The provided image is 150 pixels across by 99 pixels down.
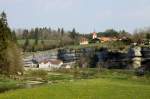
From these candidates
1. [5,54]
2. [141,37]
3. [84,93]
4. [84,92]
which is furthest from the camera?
[141,37]

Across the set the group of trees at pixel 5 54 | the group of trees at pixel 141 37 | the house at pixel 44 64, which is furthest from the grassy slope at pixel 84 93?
the house at pixel 44 64

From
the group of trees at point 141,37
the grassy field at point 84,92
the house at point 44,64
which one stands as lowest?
the house at point 44,64

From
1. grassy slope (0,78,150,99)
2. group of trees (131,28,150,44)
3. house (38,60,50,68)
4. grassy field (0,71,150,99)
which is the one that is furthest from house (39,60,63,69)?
grassy slope (0,78,150,99)

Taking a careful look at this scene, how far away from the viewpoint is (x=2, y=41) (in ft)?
245

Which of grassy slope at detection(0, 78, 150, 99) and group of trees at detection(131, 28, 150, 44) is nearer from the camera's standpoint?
grassy slope at detection(0, 78, 150, 99)

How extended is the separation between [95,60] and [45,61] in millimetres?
27576

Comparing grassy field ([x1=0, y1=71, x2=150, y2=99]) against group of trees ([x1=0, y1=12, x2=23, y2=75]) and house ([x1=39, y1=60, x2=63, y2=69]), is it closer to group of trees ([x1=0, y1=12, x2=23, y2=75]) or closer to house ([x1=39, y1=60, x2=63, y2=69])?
group of trees ([x1=0, y1=12, x2=23, y2=75])

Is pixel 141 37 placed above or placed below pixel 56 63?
above

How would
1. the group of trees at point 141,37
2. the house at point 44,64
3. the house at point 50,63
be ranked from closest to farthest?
the group of trees at point 141,37
the house at point 50,63
the house at point 44,64

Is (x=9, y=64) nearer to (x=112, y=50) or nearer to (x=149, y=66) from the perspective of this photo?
(x=149, y=66)

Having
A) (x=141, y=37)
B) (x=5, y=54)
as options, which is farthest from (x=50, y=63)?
(x=5, y=54)

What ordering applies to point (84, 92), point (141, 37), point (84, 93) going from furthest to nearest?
point (141, 37), point (84, 92), point (84, 93)

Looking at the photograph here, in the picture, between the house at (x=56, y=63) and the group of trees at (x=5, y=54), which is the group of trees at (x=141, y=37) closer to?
the house at (x=56, y=63)

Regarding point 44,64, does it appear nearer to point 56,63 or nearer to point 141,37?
point 56,63
